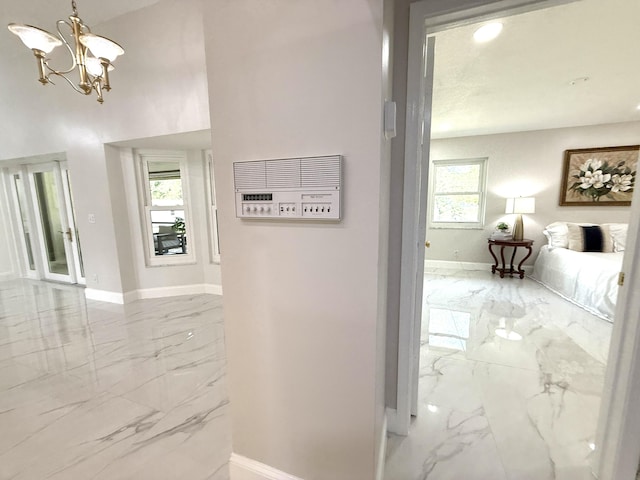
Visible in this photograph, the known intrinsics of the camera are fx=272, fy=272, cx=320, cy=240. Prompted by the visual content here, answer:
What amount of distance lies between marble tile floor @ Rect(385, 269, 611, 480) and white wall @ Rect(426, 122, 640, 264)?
1987 mm

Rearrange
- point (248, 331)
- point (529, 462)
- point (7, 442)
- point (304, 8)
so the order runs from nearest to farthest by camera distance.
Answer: point (304, 8) < point (248, 331) < point (529, 462) < point (7, 442)

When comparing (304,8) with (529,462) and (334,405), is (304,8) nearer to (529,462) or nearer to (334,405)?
(334,405)

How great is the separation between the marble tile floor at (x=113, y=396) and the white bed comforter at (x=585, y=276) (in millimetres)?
3954

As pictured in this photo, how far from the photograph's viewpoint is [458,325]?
118 inches

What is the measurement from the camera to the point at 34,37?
1788 millimetres

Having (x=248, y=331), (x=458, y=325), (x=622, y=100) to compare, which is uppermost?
(x=622, y=100)

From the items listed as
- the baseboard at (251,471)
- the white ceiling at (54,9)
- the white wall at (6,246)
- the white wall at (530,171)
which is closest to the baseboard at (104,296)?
the white wall at (6,246)

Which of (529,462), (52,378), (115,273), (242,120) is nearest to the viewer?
(242,120)

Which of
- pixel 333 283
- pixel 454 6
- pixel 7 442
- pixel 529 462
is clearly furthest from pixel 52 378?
pixel 454 6

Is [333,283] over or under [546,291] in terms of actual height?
over

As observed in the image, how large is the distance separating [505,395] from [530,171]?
14.3 ft

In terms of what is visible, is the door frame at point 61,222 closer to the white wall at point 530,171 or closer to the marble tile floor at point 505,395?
the marble tile floor at point 505,395

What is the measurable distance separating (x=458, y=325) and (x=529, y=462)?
168 cm

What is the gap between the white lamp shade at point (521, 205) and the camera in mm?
4582
